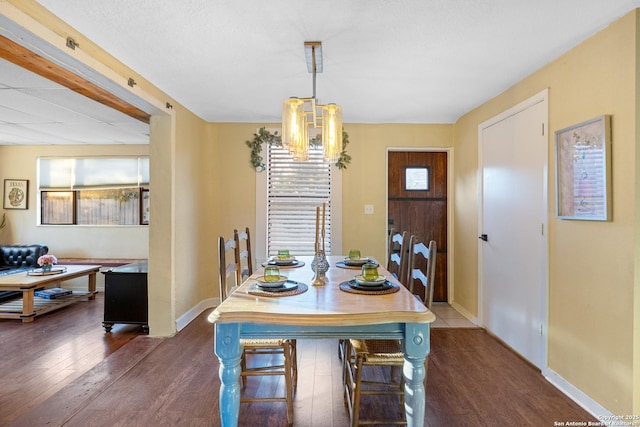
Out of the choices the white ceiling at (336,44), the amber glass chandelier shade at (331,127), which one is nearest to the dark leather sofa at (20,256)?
the white ceiling at (336,44)

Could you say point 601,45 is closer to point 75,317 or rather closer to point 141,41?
point 141,41

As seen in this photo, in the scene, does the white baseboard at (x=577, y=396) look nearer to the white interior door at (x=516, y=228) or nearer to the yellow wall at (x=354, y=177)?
the white interior door at (x=516, y=228)

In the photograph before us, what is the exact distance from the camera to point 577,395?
2088 mm

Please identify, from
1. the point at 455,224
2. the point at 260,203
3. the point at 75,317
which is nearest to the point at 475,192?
the point at 455,224

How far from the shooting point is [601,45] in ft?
6.41

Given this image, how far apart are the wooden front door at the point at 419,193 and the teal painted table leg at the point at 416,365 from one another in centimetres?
277

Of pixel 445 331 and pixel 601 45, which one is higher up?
pixel 601 45

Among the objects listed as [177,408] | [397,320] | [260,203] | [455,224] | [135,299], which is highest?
[260,203]

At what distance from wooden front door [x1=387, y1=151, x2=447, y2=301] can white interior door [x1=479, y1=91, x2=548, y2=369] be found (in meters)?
0.80

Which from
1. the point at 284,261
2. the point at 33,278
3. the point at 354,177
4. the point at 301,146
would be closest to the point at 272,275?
the point at 284,261

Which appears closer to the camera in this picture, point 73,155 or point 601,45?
point 601,45

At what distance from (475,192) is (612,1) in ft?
6.66

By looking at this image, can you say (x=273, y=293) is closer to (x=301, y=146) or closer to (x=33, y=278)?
(x=301, y=146)

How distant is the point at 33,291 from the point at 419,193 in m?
4.67
